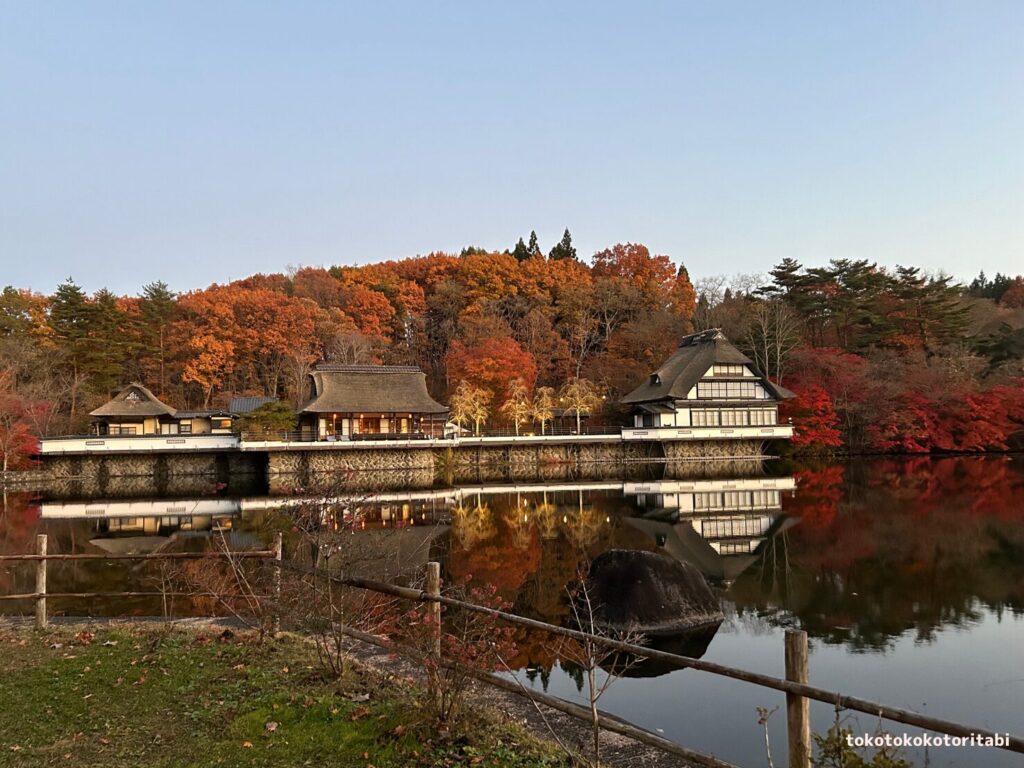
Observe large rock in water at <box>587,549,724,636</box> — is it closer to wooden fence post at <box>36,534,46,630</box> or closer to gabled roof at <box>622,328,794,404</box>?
wooden fence post at <box>36,534,46,630</box>

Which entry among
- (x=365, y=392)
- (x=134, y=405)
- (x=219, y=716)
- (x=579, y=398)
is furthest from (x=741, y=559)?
(x=134, y=405)

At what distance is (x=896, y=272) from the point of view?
159 ft

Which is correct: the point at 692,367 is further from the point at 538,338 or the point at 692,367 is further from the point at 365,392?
the point at 365,392

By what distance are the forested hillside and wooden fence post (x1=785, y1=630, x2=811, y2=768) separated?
121 ft

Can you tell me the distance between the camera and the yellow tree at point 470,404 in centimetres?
3950

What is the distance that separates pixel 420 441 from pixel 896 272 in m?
36.9

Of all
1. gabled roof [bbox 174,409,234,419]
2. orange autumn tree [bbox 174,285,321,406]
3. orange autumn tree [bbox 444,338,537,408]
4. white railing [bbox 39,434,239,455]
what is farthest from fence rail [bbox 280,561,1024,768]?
orange autumn tree [bbox 174,285,321,406]

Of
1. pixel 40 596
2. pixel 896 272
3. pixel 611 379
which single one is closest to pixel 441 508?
pixel 40 596

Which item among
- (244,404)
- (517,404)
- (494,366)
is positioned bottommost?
(517,404)

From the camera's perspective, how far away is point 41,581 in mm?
7438

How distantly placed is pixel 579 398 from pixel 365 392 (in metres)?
12.9

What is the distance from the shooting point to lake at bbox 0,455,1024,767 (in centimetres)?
771

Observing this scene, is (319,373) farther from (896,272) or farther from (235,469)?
(896,272)

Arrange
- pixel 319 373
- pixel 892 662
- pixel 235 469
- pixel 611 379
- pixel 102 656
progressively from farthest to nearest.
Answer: pixel 611 379 < pixel 319 373 < pixel 235 469 < pixel 892 662 < pixel 102 656
